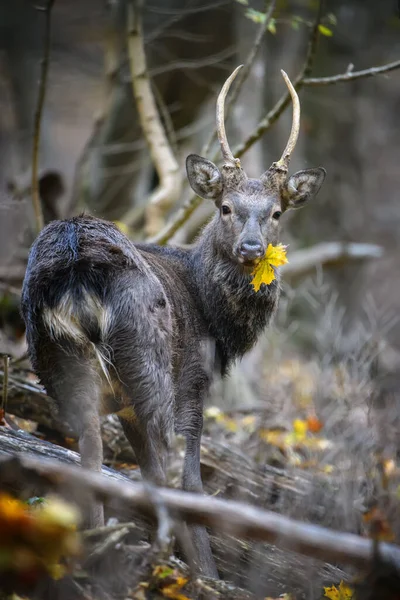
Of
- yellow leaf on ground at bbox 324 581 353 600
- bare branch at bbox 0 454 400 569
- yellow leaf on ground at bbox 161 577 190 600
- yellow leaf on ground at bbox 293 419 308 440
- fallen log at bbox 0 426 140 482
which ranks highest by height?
bare branch at bbox 0 454 400 569

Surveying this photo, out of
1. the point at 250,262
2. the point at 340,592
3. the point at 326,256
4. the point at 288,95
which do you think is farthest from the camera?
the point at 326,256

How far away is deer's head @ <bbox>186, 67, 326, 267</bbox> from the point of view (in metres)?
5.75

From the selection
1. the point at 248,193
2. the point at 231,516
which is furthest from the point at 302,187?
the point at 231,516

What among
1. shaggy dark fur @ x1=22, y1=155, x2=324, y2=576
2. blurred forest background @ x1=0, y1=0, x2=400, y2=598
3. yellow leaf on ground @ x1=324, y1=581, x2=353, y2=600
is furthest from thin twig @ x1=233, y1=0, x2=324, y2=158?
yellow leaf on ground @ x1=324, y1=581, x2=353, y2=600

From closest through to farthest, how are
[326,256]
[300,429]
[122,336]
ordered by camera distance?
1. [122,336]
2. [300,429]
3. [326,256]

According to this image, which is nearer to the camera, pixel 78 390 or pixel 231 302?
pixel 78 390

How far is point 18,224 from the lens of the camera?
10914mm

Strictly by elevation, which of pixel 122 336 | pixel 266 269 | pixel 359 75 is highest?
pixel 359 75

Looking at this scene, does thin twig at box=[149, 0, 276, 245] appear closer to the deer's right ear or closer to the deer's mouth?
the deer's right ear

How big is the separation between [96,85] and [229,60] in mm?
5723

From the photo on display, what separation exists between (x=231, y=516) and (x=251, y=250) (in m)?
2.71

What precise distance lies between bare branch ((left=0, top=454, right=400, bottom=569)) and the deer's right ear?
352cm

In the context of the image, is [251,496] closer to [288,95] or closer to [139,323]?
[139,323]

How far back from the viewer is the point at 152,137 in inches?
364
